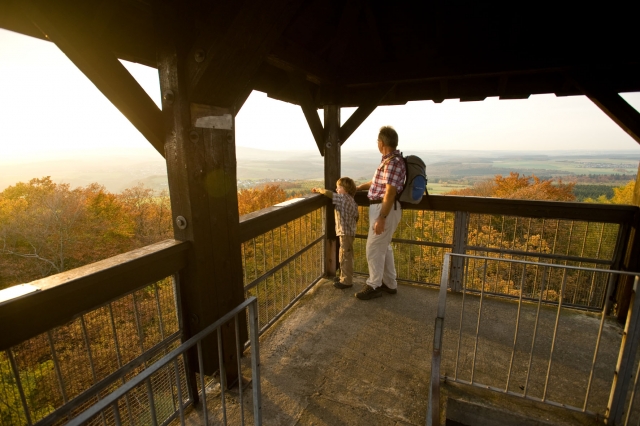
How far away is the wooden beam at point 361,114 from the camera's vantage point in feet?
14.1

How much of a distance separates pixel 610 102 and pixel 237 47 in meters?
3.86

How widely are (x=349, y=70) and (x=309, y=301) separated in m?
3.08

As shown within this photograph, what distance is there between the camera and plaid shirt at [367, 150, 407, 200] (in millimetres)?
3680

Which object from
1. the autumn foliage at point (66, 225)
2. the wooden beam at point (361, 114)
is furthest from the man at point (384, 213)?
the autumn foliage at point (66, 225)

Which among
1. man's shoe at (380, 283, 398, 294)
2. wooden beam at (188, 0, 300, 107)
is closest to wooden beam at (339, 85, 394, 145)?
man's shoe at (380, 283, 398, 294)

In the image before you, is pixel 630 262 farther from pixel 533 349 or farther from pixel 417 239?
pixel 417 239

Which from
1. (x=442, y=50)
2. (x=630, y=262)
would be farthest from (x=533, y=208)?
(x=442, y=50)

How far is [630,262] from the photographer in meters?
3.71

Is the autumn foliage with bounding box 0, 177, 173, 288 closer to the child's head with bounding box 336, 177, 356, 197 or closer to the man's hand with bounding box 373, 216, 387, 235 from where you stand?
the child's head with bounding box 336, 177, 356, 197

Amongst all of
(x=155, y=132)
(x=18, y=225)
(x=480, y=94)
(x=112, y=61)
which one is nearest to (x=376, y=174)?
(x=480, y=94)

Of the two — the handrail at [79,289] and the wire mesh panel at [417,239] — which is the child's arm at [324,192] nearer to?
the wire mesh panel at [417,239]

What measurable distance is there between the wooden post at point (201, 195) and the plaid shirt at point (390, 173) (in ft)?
6.10

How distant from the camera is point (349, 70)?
167 inches

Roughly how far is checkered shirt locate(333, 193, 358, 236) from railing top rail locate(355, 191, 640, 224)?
2.22 ft
